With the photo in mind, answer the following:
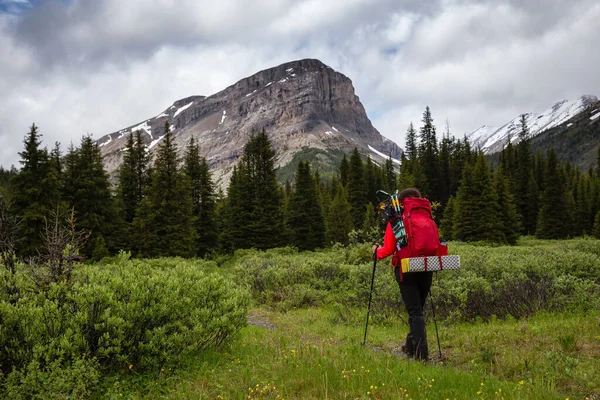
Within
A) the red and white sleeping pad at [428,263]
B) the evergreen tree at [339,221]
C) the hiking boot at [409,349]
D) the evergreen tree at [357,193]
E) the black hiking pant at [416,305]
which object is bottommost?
the hiking boot at [409,349]

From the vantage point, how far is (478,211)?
3891 centimetres

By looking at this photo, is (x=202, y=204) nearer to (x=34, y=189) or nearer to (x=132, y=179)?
(x=132, y=179)

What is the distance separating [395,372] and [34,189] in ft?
95.3

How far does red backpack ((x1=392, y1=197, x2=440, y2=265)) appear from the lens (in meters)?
5.36

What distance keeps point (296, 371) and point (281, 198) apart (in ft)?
102

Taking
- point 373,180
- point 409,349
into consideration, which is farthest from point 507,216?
point 409,349

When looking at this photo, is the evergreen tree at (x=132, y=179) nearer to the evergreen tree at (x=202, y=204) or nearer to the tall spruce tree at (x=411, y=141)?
the evergreen tree at (x=202, y=204)

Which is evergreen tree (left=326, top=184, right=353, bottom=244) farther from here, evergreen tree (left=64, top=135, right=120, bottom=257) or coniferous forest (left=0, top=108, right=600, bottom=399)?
coniferous forest (left=0, top=108, right=600, bottom=399)

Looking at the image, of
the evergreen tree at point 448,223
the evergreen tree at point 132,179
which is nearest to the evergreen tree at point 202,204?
the evergreen tree at point 132,179

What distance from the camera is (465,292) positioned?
27.5 ft

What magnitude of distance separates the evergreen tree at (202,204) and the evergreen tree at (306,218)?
7922 mm

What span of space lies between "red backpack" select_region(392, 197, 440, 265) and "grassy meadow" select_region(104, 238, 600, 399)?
1531mm

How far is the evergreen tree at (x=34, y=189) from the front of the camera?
25656mm

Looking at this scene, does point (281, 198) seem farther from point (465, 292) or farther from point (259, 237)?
point (465, 292)
